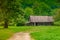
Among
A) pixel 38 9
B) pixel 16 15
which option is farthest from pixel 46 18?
pixel 16 15

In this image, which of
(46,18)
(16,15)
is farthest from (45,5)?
(16,15)

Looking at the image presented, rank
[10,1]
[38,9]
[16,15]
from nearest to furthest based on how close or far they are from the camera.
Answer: [10,1]
[16,15]
[38,9]

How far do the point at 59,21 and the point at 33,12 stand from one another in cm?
3191

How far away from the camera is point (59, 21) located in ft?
243

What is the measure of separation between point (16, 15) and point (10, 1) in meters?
20.8

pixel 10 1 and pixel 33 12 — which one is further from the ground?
pixel 10 1

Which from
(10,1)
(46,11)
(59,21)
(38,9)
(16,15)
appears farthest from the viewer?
(46,11)

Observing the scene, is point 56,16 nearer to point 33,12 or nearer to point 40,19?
point 40,19

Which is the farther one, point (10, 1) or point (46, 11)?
point (46, 11)

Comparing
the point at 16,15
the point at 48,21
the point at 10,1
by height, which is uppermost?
the point at 10,1

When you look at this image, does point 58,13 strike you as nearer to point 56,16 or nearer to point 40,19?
point 56,16

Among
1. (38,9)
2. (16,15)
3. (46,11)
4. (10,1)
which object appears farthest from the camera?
(46,11)

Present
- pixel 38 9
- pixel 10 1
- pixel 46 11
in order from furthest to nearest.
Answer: pixel 46 11 < pixel 38 9 < pixel 10 1

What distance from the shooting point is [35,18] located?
76.9 metres
